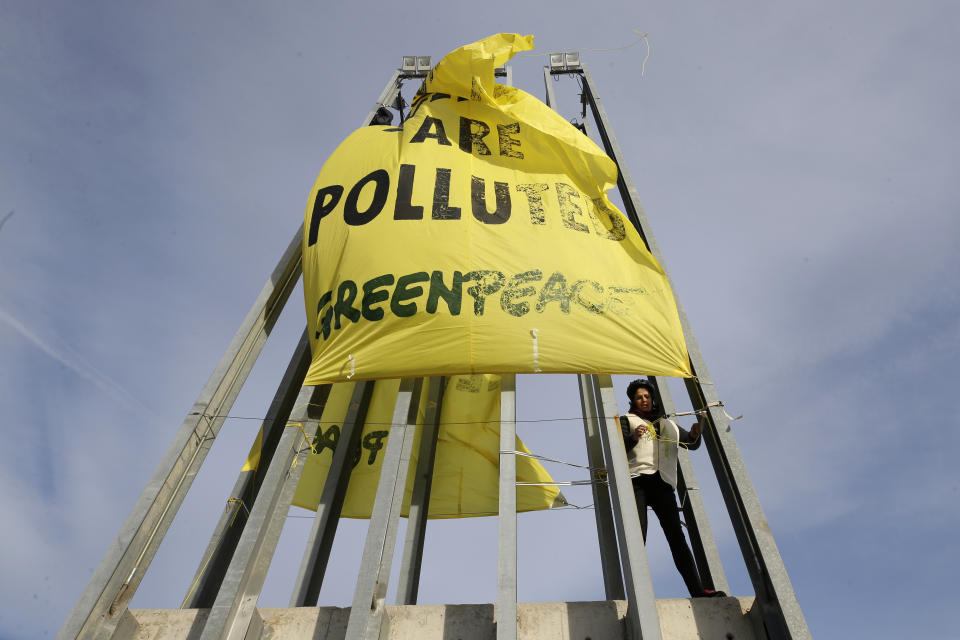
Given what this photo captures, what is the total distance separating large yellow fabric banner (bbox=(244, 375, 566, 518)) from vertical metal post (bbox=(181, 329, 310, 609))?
2.96 ft

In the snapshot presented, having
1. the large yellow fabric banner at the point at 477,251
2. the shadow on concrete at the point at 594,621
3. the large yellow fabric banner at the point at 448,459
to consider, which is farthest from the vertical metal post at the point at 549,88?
the shadow on concrete at the point at 594,621

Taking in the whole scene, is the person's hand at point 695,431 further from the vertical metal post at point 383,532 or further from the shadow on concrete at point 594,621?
the vertical metal post at point 383,532

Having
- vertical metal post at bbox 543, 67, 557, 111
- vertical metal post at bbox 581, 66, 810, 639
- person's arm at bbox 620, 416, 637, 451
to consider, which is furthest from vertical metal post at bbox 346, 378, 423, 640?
vertical metal post at bbox 543, 67, 557, 111

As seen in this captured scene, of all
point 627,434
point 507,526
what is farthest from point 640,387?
point 507,526

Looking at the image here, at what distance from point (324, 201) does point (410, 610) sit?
15.4 feet

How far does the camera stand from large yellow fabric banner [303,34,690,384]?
17.6ft

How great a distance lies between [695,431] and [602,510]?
1.46 meters

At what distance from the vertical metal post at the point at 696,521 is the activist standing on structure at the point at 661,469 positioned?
379 mm

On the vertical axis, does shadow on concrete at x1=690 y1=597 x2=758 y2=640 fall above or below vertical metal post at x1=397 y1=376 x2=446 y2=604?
below

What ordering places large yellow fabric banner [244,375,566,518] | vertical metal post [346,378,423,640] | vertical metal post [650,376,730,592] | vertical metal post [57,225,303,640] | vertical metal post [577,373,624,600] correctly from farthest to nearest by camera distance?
large yellow fabric banner [244,375,566,518] → vertical metal post [577,373,624,600] → vertical metal post [650,376,730,592] → vertical metal post [57,225,303,640] → vertical metal post [346,378,423,640]

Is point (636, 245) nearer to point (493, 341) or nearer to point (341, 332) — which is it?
point (493, 341)

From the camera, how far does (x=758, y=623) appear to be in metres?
Result: 4.20

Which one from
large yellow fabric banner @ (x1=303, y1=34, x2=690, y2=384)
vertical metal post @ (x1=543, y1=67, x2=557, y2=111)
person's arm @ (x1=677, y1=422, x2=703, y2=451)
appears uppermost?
vertical metal post @ (x1=543, y1=67, x2=557, y2=111)

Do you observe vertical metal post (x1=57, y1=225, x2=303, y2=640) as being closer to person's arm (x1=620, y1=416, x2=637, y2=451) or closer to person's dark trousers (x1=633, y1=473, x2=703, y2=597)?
person's arm (x1=620, y1=416, x2=637, y2=451)
